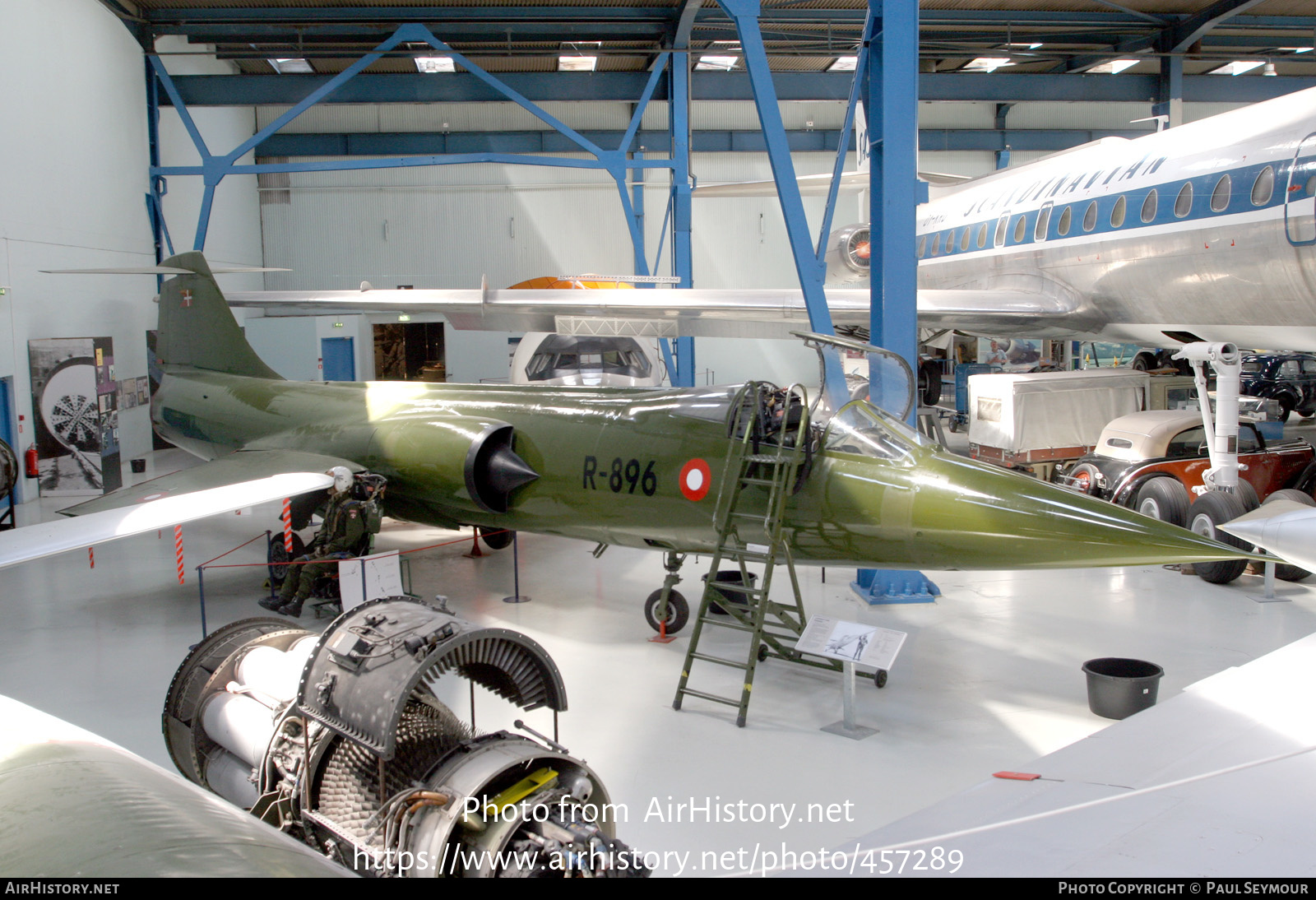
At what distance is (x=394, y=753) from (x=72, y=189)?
57.2 ft

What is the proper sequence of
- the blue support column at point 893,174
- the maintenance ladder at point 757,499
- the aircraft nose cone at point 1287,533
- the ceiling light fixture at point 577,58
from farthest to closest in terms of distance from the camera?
the ceiling light fixture at point 577,58
the blue support column at point 893,174
the maintenance ladder at point 757,499
the aircraft nose cone at point 1287,533

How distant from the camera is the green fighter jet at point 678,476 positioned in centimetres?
621

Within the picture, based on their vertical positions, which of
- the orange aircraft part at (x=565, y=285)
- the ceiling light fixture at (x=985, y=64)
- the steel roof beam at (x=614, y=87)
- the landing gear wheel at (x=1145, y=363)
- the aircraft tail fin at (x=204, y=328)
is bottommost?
the landing gear wheel at (x=1145, y=363)

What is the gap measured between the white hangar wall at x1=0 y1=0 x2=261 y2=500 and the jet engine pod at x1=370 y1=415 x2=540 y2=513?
8.90 m

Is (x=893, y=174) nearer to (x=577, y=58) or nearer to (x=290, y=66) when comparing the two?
(x=577, y=58)

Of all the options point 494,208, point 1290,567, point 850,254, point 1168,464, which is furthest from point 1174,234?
point 494,208

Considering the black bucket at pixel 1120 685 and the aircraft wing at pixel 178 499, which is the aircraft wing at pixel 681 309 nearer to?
the aircraft wing at pixel 178 499

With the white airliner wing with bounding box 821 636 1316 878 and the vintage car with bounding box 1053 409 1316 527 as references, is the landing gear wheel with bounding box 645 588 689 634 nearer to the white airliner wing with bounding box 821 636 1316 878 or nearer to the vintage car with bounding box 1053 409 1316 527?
the white airliner wing with bounding box 821 636 1316 878

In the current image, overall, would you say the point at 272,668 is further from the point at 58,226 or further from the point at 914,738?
the point at 58,226

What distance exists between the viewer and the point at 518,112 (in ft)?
91.7

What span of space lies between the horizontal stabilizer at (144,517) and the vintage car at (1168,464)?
8487 mm

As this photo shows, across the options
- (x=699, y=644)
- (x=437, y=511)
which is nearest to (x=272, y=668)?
(x=699, y=644)

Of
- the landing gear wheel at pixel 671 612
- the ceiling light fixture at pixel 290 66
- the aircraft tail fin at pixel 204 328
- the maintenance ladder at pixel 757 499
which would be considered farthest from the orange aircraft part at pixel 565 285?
the ceiling light fixture at pixel 290 66

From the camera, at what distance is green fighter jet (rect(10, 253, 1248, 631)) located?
20.4 feet
